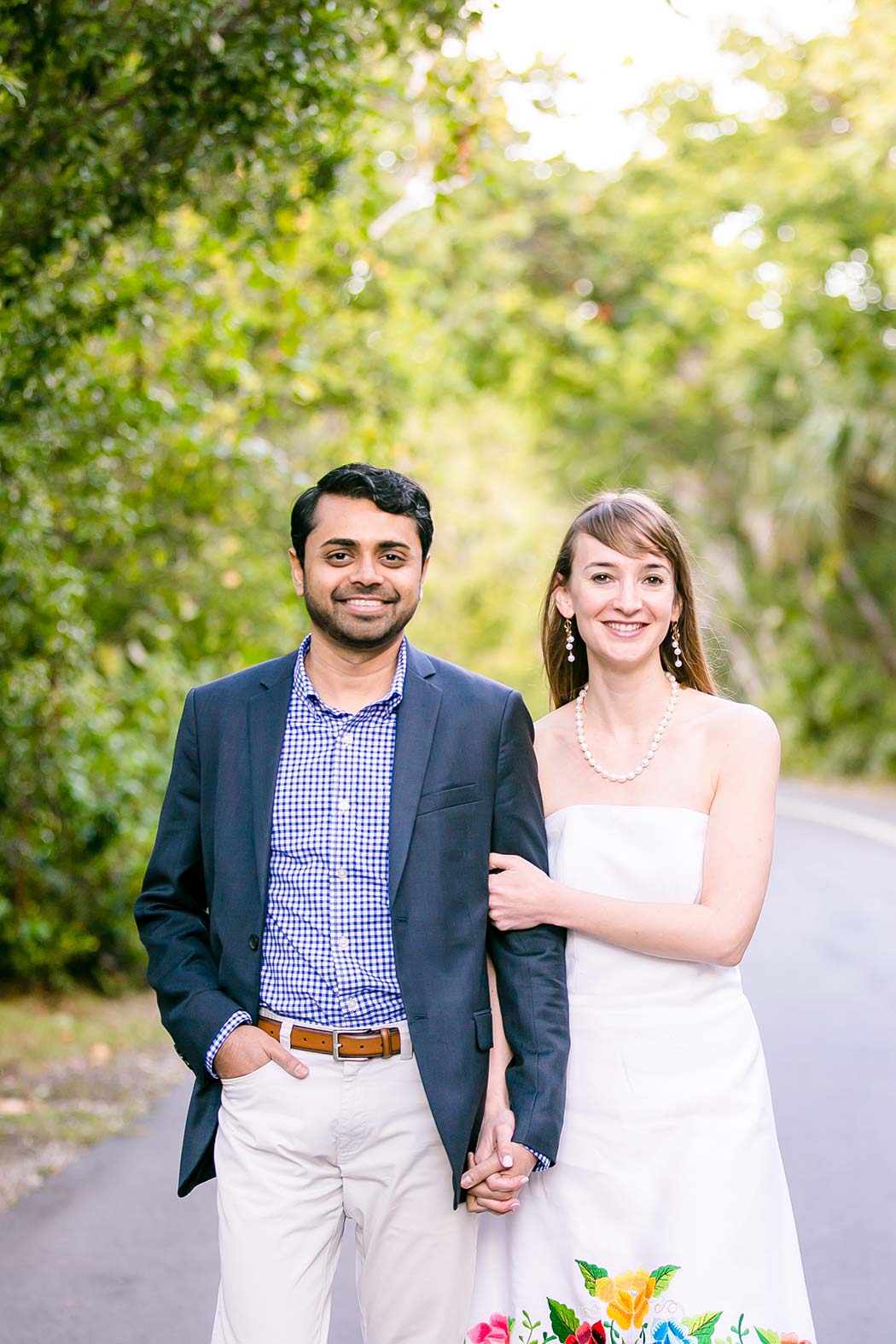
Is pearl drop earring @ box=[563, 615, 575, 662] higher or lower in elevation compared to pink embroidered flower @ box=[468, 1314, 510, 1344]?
higher

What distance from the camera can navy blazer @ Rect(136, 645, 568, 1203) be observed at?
9.96 feet

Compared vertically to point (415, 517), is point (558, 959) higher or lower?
lower

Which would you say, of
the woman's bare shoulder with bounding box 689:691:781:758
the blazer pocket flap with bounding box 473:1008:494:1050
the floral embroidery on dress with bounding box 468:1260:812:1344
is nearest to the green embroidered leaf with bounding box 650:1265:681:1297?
the floral embroidery on dress with bounding box 468:1260:812:1344

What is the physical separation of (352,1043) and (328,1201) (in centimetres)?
36

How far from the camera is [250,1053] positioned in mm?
3039

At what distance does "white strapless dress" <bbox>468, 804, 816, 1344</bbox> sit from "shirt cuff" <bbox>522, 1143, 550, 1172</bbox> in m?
0.21

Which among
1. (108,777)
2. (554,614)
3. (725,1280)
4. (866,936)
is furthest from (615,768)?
(866,936)

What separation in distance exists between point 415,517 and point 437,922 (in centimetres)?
87

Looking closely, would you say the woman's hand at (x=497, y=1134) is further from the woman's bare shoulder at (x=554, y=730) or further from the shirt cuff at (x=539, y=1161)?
the woman's bare shoulder at (x=554, y=730)

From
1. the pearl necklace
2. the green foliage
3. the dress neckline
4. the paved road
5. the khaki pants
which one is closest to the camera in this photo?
the khaki pants

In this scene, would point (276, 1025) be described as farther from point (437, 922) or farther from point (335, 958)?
point (437, 922)

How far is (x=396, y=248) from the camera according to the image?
40.6 ft

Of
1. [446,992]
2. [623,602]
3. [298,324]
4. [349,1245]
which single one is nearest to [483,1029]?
[446,992]

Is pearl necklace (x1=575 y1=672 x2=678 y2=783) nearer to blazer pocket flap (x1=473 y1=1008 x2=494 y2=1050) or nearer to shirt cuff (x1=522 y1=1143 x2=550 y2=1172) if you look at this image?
blazer pocket flap (x1=473 y1=1008 x2=494 y2=1050)
